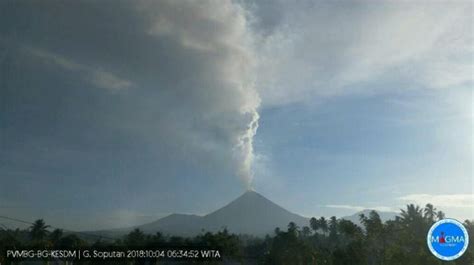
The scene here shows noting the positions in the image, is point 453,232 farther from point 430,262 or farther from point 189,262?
point 189,262

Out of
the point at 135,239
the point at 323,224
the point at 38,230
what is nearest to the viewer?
the point at 135,239

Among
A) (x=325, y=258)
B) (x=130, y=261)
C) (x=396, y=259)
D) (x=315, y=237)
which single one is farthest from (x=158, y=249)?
(x=315, y=237)

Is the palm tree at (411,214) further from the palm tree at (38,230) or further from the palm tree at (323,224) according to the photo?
the palm tree at (38,230)

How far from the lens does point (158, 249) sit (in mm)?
81062

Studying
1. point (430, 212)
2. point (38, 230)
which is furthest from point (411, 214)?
point (38, 230)

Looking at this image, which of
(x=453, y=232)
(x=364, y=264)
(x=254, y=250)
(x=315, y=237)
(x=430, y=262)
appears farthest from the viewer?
(x=315, y=237)

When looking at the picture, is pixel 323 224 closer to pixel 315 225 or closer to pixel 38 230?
pixel 315 225

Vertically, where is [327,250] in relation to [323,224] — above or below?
below

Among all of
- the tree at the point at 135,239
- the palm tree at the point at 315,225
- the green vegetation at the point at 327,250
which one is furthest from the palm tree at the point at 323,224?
the tree at the point at 135,239

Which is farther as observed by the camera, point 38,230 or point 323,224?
point 323,224

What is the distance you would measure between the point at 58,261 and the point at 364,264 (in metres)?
61.2

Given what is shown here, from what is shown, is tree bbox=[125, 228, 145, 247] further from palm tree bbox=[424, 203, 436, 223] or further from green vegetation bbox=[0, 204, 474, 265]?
palm tree bbox=[424, 203, 436, 223]

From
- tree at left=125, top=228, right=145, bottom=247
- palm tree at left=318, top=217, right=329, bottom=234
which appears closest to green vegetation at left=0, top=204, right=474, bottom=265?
tree at left=125, top=228, right=145, bottom=247

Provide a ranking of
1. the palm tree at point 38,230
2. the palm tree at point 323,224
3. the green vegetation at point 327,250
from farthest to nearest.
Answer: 1. the palm tree at point 323,224
2. the palm tree at point 38,230
3. the green vegetation at point 327,250
